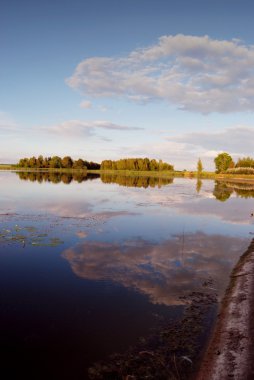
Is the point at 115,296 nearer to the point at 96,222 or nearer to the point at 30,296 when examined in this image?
the point at 30,296

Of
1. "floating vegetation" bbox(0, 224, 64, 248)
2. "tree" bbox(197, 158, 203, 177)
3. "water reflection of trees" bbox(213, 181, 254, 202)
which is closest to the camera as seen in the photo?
"floating vegetation" bbox(0, 224, 64, 248)

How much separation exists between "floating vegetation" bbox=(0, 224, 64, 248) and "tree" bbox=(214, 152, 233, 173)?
446 feet

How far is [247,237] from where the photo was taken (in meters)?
21.9

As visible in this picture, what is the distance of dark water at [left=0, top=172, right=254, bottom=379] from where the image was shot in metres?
8.20

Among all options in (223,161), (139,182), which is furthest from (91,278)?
(223,161)

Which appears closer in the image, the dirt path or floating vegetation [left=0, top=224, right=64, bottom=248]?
the dirt path

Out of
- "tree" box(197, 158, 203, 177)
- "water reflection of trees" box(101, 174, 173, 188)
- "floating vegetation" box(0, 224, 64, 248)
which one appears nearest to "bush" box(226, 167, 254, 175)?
"tree" box(197, 158, 203, 177)

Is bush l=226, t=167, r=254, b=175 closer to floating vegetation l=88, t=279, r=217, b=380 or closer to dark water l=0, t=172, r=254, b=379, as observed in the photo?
dark water l=0, t=172, r=254, b=379

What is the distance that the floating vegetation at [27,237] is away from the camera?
58.4ft

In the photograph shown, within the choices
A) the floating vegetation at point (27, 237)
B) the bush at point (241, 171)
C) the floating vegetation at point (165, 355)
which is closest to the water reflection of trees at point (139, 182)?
the bush at point (241, 171)

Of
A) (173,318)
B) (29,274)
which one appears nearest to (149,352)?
(173,318)

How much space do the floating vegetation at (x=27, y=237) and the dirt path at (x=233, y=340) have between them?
1055cm

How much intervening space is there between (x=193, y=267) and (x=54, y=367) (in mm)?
9018

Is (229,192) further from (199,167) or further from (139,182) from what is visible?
(199,167)
